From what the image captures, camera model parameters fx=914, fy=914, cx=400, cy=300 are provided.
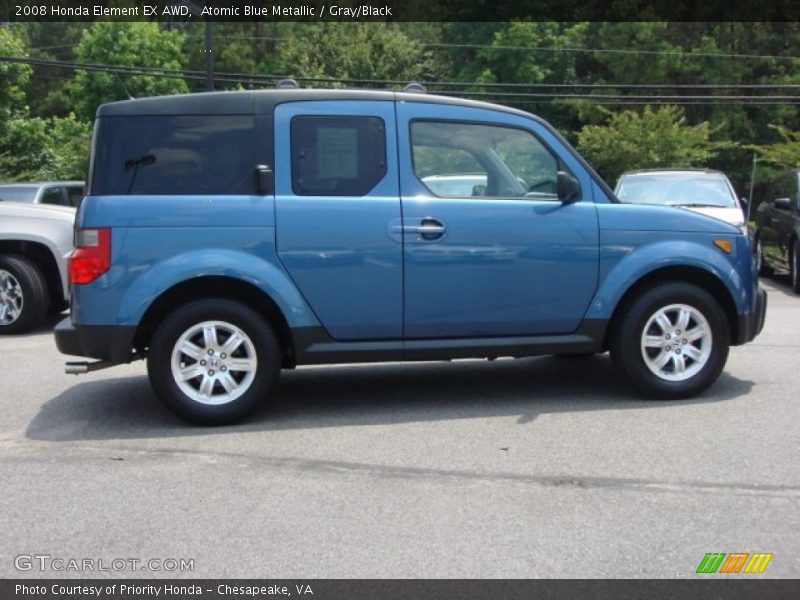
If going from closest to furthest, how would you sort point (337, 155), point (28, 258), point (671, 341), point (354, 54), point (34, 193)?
point (337, 155), point (671, 341), point (28, 258), point (34, 193), point (354, 54)

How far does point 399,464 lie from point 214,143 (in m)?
2.39

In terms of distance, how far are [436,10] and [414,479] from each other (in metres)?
43.5

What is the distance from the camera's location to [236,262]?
5.70m

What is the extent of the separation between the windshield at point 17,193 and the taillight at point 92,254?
277 inches

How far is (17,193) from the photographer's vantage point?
1213 cm

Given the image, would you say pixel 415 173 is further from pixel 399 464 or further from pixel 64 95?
pixel 64 95

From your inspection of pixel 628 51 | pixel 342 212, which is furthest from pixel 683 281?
pixel 628 51

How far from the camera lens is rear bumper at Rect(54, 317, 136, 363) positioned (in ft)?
18.6

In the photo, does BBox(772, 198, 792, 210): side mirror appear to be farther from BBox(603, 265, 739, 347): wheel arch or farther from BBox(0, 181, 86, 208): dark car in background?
BBox(0, 181, 86, 208): dark car in background

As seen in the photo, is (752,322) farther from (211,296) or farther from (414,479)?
(211,296)

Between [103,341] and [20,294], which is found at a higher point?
[103,341]

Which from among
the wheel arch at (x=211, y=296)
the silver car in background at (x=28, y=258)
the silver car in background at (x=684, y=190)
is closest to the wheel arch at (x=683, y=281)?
the wheel arch at (x=211, y=296)

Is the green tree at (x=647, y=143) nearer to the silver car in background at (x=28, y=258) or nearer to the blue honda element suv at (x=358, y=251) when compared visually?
the silver car in background at (x=28, y=258)

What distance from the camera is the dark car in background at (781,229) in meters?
13.1
